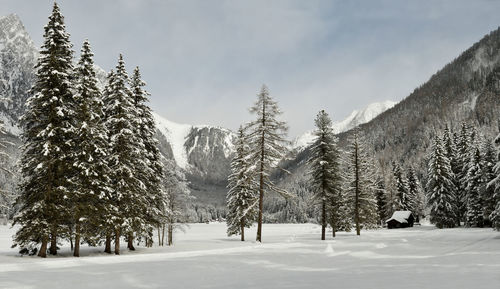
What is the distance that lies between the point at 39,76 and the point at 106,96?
5.90 metres

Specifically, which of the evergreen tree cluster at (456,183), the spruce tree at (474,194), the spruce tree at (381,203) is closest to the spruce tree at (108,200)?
the evergreen tree cluster at (456,183)

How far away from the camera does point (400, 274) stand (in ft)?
37.3

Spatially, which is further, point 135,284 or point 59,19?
point 59,19

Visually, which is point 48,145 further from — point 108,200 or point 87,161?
point 108,200

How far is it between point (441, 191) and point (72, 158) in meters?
59.3

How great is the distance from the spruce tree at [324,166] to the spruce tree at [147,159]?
59.1 feet

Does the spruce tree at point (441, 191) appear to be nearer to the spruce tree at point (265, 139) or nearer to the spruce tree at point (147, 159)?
the spruce tree at point (265, 139)

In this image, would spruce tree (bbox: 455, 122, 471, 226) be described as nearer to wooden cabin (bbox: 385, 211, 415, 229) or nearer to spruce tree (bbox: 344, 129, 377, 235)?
wooden cabin (bbox: 385, 211, 415, 229)

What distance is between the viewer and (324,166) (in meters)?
39.9

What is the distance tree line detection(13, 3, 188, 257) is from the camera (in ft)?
72.6

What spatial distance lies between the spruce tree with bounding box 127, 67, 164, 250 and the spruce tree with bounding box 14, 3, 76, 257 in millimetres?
5525

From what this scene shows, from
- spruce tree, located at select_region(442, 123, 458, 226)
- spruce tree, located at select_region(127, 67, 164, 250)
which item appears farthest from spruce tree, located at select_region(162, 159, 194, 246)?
spruce tree, located at select_region(442, 123, 458, 226)

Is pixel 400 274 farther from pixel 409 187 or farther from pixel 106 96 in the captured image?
pixel 409 187

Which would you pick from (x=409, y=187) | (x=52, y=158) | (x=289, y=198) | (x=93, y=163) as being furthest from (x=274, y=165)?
(x=409, y=187)
